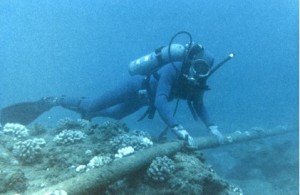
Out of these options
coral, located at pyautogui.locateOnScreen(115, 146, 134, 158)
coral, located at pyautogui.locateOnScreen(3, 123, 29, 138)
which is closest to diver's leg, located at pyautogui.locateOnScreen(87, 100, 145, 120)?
coral, located at pyautogui.locateOnScreen(3, 123, 29, 138)

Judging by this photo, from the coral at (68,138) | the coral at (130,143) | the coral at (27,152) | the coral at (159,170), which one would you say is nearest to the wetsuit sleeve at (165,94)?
the coral at (130,143)

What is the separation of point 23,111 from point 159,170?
560 centimetres

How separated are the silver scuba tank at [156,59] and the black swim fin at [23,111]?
112 inches

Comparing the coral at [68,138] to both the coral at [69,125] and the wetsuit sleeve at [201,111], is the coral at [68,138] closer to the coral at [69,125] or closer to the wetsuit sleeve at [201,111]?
the coral at [69,125]

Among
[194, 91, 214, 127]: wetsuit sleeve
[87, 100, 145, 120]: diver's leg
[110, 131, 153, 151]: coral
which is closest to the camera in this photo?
[110, 131, 153, 151]: coral

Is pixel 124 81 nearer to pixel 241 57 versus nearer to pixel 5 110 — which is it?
pixel 5 110

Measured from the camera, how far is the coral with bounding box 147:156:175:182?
4727mm

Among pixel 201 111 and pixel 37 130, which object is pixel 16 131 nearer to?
pixel 37 130

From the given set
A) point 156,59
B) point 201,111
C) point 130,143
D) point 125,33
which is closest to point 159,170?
point 130,143

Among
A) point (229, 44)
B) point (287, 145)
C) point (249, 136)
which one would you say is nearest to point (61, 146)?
point (249, 136)

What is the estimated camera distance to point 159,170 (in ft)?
15.7

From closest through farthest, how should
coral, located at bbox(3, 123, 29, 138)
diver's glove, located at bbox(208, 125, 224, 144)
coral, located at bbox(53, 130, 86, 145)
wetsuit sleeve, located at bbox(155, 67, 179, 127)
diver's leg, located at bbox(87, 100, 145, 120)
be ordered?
coral, located at bbox(53, 130, 86, 145) < coral, located at bbox(3, 123, 29, 138) < wetsuit sleeve, located at bbox(155, 67, 179, 127) < diver's glove, located at bbox(208, 125, 224, 144) < diver's leg, located at bbox(87, 100, 145, 120)

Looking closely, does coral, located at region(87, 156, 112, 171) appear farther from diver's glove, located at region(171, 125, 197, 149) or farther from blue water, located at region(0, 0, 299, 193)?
blue water, located at region(0, 0, 299, 193)

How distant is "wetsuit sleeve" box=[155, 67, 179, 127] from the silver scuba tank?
31.3 inches
